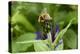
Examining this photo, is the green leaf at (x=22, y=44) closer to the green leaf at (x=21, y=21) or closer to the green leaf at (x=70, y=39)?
the green leaf at (x=21, y=21)

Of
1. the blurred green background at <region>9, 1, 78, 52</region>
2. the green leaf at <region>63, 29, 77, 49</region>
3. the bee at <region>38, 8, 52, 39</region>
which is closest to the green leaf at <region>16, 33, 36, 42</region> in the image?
the blurred green background at <region>9, 1, 78, 52</region>

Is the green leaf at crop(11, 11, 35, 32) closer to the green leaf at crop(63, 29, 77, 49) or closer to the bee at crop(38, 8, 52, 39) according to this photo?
the bee at crop(38, 8, 52, 39)

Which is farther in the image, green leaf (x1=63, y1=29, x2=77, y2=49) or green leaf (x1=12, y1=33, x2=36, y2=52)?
green leaf (x1=63, y1=29, x2=77, y2=49)

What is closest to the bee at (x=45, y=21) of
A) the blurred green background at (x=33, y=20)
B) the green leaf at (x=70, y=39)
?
the blurred green background at (x=33, y=20)

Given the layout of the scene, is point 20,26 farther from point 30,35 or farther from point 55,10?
point 55,10

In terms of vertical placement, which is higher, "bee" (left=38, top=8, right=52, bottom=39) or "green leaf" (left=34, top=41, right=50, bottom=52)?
"bee" (left=38, top=8, right=52, bottom=39)

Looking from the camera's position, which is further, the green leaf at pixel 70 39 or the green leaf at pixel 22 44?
the green leaf at pixel 70 39

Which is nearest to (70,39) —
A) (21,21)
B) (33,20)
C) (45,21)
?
(45,21)
